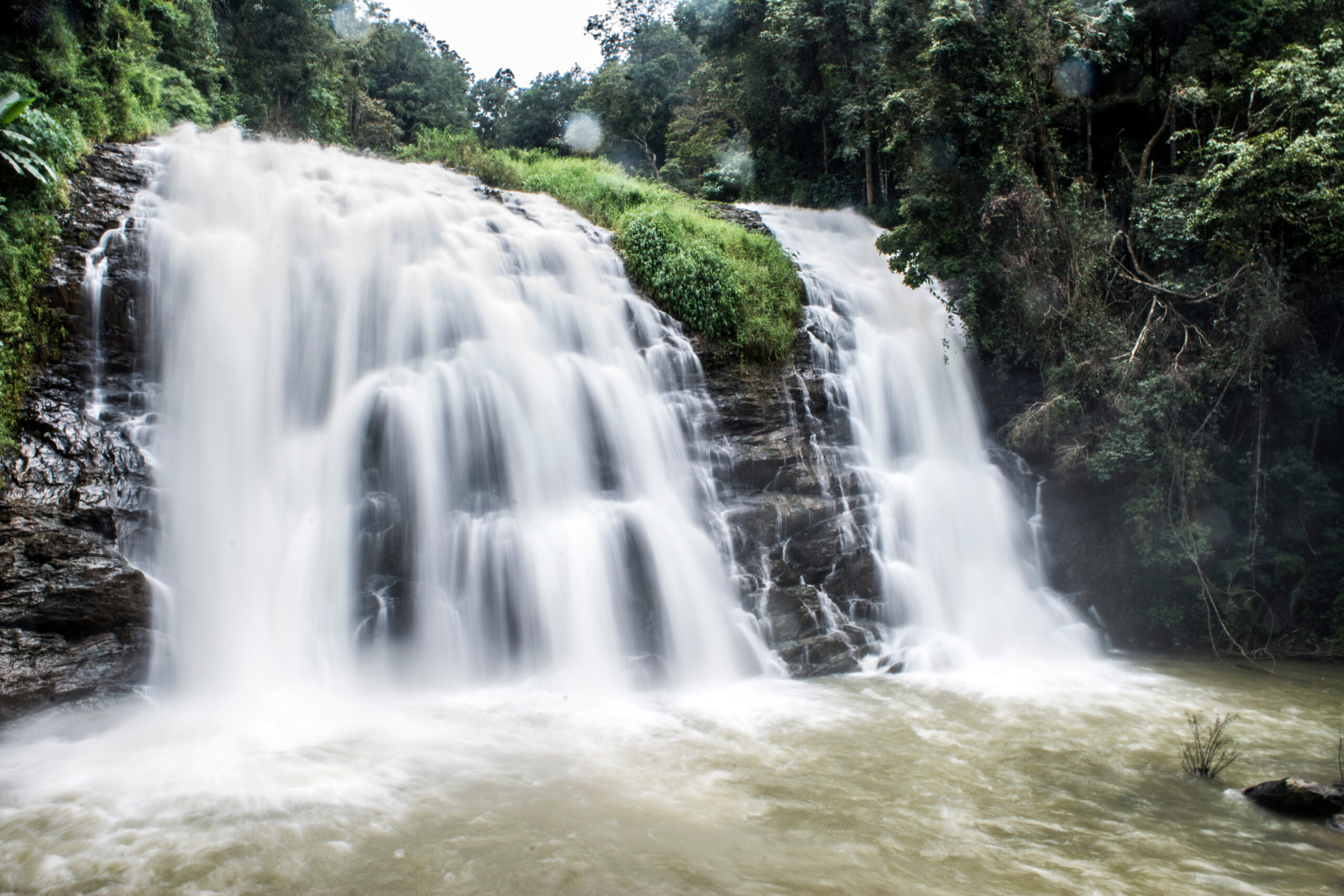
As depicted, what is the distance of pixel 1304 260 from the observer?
10188 mm

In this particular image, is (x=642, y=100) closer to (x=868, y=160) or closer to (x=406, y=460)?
(x=868, y=160)

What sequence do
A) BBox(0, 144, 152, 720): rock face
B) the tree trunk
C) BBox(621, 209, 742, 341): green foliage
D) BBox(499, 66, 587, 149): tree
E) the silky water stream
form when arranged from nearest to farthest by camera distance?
the silky water stream, BBox(0, 144, 152, 720): rock face, BBox(621, 209, 742, 341): green foliage, the tree trunk, BBox(499, 66, 587, 149): tree

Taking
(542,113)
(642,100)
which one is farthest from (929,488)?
(542,113)

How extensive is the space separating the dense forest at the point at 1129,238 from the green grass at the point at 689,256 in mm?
2480

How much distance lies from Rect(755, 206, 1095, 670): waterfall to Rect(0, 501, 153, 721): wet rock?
8040 mm

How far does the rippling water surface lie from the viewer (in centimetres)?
418

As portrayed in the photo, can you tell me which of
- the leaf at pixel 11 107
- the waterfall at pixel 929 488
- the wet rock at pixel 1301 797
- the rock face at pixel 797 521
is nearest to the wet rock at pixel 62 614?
the leaf at pixel 11 107

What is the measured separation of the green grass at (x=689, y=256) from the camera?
37.6 ft

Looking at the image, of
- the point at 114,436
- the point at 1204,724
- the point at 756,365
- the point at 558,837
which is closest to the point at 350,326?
the point at 114,436

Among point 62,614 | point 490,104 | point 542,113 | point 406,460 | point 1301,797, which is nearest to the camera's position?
point 1301,797

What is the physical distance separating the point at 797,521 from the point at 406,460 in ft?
15.7

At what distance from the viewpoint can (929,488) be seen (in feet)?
36.3

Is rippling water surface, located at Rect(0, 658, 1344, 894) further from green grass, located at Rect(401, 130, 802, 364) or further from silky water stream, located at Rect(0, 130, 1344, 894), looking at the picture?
green grass, located at Rect(401, 130, 802, 364)

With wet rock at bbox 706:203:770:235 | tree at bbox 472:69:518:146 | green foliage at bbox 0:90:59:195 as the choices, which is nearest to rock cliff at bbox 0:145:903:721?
green foliage at bbox 0:90:59:195
